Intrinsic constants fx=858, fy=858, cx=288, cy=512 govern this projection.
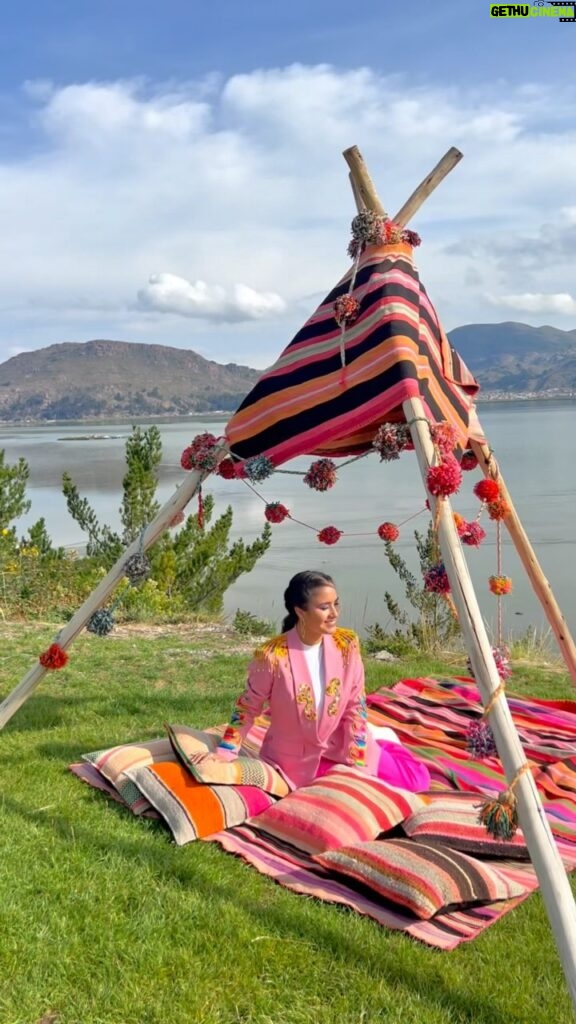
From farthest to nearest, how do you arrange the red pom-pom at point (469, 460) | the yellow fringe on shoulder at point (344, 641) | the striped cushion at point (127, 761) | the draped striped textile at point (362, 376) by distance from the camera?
the red pom-pom at point (469, 460)
the yellow fringe on shoulder at point (344, 641)
the striped cushion at point (127, 761)
the draped striped textile at point (362, 376)

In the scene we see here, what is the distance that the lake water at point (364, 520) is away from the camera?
1397cm

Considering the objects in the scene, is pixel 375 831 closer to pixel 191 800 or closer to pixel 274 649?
pixel 191 800

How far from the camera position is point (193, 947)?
10.9 feet

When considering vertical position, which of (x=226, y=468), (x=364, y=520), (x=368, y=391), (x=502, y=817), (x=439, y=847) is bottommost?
(x=439, y=847)

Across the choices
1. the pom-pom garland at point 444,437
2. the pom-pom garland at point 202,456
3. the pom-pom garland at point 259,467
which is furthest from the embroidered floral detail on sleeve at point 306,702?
the pom-pom garland at point 444,437

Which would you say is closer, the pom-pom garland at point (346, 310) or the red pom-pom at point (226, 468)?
the pom-pom garland at point (346, 310)

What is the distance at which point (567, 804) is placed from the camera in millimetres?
4953

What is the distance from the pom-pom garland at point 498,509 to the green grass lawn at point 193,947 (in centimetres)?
216

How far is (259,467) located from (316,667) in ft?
3.83

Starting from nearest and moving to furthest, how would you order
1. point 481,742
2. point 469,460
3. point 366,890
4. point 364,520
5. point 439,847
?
point 366,890 < point 481,742 < point 439,847 < point 469,460 < point 364,520

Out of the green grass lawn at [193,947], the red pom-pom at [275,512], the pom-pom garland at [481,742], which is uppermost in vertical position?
the red pom-pom at [275,512]

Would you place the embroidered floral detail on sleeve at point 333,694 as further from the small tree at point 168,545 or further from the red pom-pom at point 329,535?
the small tree at point 168,545

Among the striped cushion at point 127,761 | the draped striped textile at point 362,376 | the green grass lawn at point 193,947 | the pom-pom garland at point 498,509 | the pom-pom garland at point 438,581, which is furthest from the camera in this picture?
the pom-pom garland at point 498,509

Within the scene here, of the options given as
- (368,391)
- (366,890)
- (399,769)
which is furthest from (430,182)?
(366,890)
